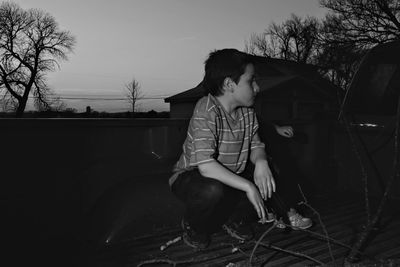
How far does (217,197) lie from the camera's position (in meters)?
2.29

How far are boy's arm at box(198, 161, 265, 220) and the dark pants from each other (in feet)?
0.37

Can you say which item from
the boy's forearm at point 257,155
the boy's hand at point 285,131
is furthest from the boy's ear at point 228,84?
the boy's hand at point 285,131

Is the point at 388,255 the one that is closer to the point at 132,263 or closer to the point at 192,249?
the point at 192,249

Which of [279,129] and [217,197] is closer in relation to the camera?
[217,197]

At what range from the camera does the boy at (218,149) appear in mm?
2217

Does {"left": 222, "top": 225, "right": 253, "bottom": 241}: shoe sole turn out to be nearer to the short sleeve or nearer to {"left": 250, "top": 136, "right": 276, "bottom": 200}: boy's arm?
{"left": 250, "top": 136, "right": 276, "bottom": 200}: boy's arm

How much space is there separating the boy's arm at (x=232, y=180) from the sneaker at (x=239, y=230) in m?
0.59

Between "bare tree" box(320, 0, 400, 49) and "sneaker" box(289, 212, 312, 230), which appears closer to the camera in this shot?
"sneaker" box(289, 212, 312, 230)


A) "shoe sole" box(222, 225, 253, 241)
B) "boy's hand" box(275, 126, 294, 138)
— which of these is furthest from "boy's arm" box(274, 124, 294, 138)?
"shoe sole" box(222, 225, 253, 241)

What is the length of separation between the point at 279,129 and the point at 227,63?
89 centimetres

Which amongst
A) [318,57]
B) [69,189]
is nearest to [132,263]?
[69,189]

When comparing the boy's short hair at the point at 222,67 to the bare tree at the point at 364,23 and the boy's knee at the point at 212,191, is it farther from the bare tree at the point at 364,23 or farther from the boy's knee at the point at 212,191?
the bare tree at the point at 364,23

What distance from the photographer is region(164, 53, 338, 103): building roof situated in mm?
21688

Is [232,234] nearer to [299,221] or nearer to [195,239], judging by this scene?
[195,239]
